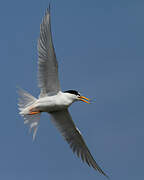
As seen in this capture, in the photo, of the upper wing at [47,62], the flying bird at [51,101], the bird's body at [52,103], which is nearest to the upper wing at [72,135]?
the flying bird at [51,101]

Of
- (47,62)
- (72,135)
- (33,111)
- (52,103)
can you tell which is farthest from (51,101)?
(72,135)

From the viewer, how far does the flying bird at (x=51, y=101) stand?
35.6 ft

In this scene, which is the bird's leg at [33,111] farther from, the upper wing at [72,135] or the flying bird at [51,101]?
the upper wing at [72,135]

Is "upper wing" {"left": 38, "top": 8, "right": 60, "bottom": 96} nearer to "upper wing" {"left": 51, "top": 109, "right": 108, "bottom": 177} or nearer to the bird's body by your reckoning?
the bird's body

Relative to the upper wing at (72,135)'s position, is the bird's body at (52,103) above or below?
above

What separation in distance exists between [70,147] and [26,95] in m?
2.11

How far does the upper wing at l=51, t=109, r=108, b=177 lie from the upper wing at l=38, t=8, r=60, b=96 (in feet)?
3.51

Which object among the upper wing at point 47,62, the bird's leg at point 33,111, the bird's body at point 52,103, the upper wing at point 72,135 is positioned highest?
the upper wing at point 47,62

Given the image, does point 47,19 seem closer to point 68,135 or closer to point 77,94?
point 77,94

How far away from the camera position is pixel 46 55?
35.8 feet

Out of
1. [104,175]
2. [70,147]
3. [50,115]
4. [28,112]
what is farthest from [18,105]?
[104,175]

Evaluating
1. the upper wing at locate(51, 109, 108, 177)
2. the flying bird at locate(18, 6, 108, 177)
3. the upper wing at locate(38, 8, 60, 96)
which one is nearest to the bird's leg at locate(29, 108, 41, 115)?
the flying bird at locate(18, 6, 108, 177)

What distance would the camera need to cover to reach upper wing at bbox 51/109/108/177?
12.2m

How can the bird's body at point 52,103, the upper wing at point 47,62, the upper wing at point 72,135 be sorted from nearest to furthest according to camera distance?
the upper wing at point 47,62 < the bird's body at point 52,103 < the upper wing at point 72,135
